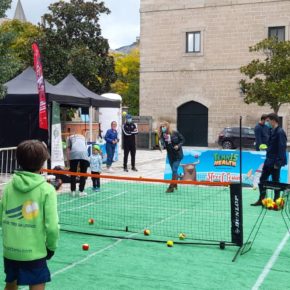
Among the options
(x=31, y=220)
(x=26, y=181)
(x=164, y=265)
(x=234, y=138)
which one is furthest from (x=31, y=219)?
(x=234, y=138)

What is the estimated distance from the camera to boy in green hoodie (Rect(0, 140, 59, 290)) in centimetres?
381

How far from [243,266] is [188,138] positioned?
31.2 meters

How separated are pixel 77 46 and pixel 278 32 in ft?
44.5

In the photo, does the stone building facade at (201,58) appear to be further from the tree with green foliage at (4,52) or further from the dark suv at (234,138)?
the tree with green foliage at (4,52)

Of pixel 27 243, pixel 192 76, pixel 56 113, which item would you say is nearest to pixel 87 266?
pixel 27 243

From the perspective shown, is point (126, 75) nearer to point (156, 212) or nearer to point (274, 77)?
point (274, 77)

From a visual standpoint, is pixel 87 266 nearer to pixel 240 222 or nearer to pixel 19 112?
pixel 240 222

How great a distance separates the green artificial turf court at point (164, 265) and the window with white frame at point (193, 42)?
29.3m

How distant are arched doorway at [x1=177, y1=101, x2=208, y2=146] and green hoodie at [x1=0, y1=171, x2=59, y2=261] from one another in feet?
110

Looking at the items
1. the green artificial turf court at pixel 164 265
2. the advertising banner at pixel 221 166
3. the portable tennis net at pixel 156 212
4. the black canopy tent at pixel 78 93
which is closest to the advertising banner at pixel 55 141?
the black canopy tent at pixel 78 93

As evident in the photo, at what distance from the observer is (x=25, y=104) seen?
15.0 meters

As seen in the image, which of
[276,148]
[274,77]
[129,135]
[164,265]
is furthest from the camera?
[274,77]

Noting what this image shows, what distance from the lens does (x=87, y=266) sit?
650 cm

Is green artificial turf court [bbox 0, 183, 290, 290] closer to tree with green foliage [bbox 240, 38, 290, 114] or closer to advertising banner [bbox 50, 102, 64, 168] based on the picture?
advertising banner [bbox 50, 102, 64, 168]
